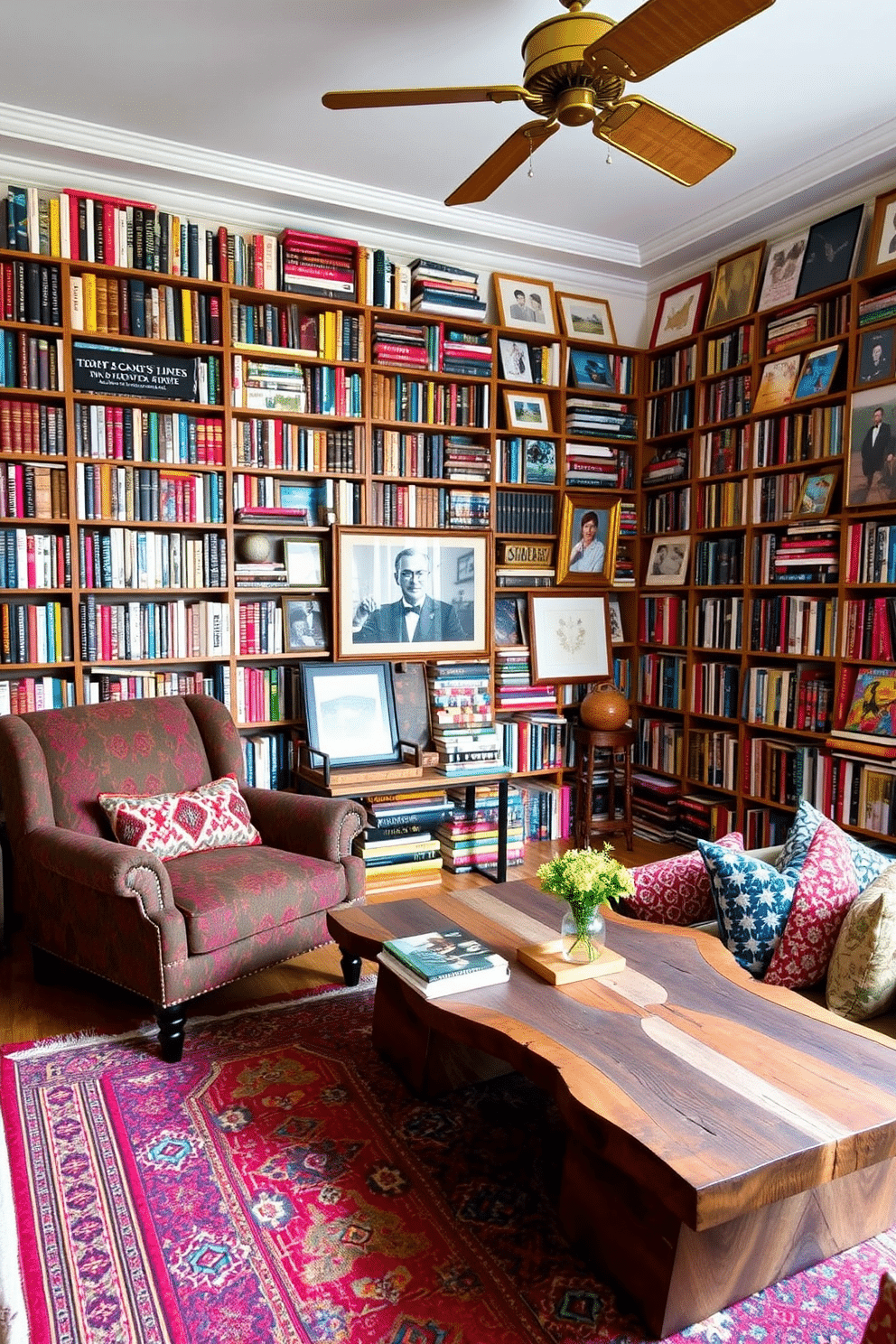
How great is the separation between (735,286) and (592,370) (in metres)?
0.80

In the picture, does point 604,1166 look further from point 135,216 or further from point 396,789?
point 135,216

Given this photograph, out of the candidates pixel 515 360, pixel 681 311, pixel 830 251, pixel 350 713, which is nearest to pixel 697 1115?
pixel 350 713

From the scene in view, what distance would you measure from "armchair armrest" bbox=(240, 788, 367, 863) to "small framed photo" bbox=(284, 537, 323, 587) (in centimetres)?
119

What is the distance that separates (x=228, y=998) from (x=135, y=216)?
9.79 ft

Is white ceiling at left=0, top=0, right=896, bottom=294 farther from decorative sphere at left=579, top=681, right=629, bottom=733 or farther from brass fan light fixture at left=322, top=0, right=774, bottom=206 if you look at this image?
decorative sphere at left=579, top=681, right=629, bottom=733

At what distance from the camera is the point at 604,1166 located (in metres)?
1.74

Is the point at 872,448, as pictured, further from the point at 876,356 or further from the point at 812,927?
the point at 812,927

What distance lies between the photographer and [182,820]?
299cm

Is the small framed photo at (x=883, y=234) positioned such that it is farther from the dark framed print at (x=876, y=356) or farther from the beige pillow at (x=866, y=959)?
the beige pillow at (x=866, y=959)

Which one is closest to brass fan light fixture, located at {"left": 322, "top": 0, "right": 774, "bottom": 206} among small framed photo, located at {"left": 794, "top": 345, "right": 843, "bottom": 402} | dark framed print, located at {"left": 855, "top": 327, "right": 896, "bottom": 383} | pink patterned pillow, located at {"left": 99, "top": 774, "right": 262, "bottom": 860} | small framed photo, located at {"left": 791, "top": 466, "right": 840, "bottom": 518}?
dark framed print, located at {"left": 855, "top": 327, "right": 896, "bottom": 383}

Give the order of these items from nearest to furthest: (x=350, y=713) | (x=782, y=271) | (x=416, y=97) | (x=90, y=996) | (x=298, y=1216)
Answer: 1. (x=298, y=1216)
2. (x=416, y=97)
3. (x=90, y=996)
4. (x=782, y=271)
5. (x=350, y=713)

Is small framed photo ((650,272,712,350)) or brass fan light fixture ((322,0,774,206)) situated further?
small framed photo ((650,272,712,350))

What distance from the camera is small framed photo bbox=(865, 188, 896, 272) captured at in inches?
135

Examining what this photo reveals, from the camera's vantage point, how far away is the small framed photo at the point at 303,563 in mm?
4094
